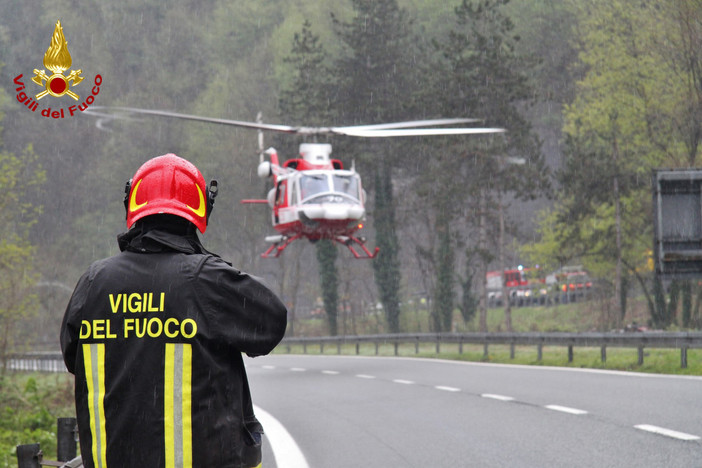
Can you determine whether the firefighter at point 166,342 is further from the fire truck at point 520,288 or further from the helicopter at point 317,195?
the fire truck at point 520,288

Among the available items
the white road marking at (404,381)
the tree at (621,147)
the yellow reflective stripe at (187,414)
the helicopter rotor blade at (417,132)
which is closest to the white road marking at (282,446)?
the white road marking at (404,381)

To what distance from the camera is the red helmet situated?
3.72 m

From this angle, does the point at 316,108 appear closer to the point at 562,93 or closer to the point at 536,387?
the point at 562,93

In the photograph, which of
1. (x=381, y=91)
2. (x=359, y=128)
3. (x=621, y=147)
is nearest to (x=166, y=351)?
(x=359, y=128)

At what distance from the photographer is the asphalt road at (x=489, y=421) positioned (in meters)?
9.16

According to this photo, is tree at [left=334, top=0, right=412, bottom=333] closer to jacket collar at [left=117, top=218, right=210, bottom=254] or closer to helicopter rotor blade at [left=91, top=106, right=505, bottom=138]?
helicopter rotor blade at [left=91, top=106, right=505, bottom=138]

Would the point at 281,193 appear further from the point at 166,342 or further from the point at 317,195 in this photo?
the point at 166,342

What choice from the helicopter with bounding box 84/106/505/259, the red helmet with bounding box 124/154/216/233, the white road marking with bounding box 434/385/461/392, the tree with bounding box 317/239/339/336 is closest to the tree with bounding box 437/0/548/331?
the tree with bounding box 317/239/339/336

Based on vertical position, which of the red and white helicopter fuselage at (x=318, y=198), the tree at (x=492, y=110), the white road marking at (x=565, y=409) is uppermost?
the tree at (x=492, y=110)

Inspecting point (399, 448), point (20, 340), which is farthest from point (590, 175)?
point (399, 448)

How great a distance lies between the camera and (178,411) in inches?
137

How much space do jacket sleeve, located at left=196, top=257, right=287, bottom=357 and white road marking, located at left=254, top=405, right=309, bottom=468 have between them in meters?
5.81

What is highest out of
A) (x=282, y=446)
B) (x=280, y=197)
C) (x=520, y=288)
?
Result: (x=280, y=197)

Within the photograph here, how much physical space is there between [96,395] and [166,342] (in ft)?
0.92
